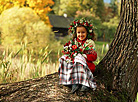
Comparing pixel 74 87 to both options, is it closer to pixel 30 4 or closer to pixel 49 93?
pixel 49 93

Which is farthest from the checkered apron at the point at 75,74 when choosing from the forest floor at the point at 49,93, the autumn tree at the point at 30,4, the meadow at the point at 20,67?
the autumn tree at the point at 30,4

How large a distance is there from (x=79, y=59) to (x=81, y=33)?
51cm

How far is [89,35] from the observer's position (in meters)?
2.69

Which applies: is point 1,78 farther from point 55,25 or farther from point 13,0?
point 55,25

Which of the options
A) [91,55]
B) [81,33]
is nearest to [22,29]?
[81,33]

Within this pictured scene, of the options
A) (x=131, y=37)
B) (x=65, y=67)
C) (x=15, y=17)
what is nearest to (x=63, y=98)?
(x=65, y=67)

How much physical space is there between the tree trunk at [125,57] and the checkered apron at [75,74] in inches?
15.4

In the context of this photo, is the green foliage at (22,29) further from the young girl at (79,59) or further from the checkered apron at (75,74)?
the checkered apron at (75,74)

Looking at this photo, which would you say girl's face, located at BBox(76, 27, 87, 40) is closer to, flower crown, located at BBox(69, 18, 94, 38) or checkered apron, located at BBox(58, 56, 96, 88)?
flower crown, located at BBox(69, 18, 94, 38)

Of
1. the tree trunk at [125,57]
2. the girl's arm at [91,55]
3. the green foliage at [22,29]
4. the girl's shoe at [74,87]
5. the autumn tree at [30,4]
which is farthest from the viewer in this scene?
the autumn tree at [30,4]

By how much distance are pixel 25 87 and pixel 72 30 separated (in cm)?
111

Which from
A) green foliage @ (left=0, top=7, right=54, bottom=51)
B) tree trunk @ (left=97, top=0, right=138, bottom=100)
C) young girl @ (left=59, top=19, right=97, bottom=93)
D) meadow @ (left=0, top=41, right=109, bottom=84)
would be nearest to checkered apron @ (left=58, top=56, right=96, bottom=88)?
young girl @ (left=59, top=19, right=97, bottom=93)

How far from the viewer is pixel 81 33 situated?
2621 mm

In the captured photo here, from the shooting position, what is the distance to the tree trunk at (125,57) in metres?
2.58
